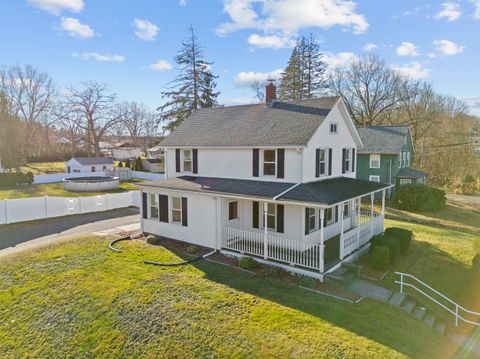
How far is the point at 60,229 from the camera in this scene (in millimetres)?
20453

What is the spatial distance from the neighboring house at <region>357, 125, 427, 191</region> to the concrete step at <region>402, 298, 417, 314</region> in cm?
2252

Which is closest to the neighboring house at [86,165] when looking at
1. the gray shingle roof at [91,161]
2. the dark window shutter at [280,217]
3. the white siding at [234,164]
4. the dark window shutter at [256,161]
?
the gray shingle roof at [91,161]

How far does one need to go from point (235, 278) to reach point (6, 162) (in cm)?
4789

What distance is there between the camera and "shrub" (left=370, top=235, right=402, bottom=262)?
14469 millimetres

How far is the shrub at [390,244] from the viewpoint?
570 inches

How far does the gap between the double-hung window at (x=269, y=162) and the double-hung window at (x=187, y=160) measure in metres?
5.38

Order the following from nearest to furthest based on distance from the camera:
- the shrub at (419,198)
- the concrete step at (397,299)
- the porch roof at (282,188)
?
the concrete step at (397,299)
the porch roof at (282,188)
the shrub at (419,198)

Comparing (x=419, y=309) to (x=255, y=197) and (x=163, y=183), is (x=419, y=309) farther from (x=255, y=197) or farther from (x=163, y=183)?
(x=163, y=183)

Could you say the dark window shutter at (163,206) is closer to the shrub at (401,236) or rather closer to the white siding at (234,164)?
the white siding at (234,164)

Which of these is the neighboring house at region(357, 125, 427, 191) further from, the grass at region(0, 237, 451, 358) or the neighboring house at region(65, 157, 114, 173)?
the neighboring house at region(65, 157, 114, 173)

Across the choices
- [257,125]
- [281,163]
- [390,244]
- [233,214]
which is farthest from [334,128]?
[233,214]

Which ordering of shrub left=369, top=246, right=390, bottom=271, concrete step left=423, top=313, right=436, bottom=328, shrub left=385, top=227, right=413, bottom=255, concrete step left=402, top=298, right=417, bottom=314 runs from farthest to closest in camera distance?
shrub left=385, top=227, right=413, bottom=255 → shrub left=369, top=246, right=390, bottom=271 → concrete step left=402, top=298, right=417, bottom=314 → concrete step left=423, top=313, right=436, bottom=328

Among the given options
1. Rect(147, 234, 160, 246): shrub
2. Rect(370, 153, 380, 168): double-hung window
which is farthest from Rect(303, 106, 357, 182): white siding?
Rect(370, 153, 380, 168): double-hung window

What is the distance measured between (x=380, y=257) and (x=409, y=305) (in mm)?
2619
